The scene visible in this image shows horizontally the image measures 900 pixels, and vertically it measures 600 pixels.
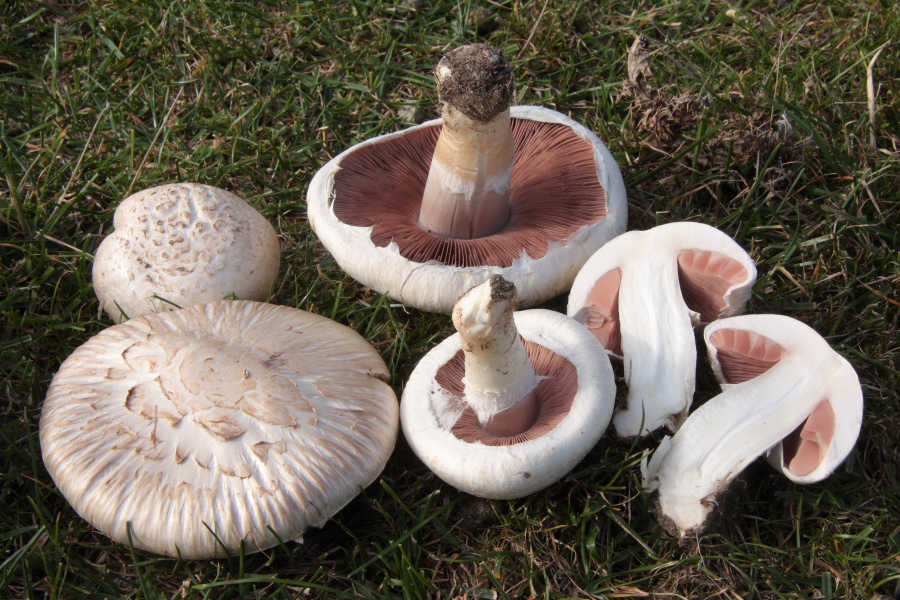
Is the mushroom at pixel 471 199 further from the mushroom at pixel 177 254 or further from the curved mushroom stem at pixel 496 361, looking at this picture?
the curved mushroom stem at pixel 496 361

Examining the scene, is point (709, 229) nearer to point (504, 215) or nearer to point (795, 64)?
point (504, 215)

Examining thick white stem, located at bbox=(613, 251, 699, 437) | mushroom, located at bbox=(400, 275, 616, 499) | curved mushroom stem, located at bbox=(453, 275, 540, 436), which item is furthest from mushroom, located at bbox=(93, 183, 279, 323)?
thick white stem, located at bbox=(613, 251, 699, 437)

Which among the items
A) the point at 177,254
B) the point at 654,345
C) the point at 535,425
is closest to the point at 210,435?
the point at 177,254

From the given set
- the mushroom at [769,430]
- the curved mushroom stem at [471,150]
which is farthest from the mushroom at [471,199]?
the mushroom at [769,430]

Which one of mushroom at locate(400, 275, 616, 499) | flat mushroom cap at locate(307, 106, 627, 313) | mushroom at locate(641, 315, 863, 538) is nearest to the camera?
mushroom at locate(400, 275, 616, 499)

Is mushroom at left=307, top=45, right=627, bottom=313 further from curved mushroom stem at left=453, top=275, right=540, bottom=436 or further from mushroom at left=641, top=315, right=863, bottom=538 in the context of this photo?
mushroom at left=641, top=315, right=863, bottom=538

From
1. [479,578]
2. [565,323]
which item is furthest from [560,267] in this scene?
[479,578]

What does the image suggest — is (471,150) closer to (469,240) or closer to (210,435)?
(469,240)

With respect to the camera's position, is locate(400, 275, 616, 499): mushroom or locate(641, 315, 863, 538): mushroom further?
locate(641, 315, 863, 538): mushroom
